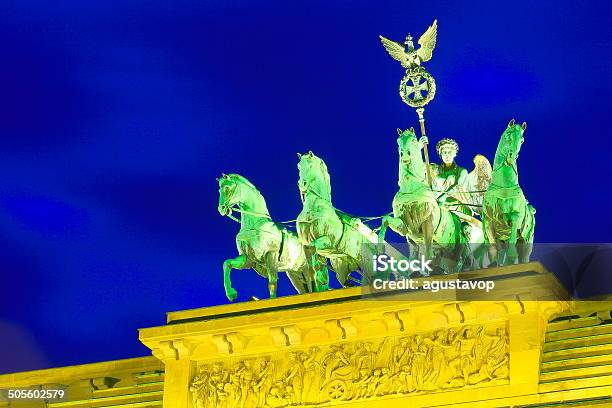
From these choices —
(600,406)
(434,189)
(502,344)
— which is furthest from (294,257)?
(600,406)

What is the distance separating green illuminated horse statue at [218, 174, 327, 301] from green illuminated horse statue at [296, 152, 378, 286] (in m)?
0.38

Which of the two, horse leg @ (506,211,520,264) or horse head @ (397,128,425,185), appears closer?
horse leg @ (506,211,520,264)

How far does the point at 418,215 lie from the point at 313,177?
175 centimetres

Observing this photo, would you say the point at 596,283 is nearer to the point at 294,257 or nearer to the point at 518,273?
the point at 518,273

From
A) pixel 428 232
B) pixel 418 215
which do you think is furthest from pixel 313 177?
pixel 428 232

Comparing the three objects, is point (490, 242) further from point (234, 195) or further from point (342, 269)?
point (234, 195)

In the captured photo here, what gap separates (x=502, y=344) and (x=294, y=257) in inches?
151

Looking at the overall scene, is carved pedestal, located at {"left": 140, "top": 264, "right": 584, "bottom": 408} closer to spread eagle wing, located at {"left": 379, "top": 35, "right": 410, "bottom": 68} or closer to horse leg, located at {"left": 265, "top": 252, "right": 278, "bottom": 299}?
horse leg, located at {"left": 265, "top": 252, "right": 278, "bottom": 299}

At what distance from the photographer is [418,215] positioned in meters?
22.2

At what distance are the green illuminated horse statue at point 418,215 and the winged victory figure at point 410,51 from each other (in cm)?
197

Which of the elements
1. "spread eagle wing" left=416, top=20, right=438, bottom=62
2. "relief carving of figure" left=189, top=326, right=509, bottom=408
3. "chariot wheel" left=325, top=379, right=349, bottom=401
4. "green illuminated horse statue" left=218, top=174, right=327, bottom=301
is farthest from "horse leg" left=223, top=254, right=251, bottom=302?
"spread eagle wing" left=416, top=20, right=438, bottom=62

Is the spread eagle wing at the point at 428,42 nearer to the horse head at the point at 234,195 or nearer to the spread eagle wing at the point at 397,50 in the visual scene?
the spread eagle wing at the point at 397,50

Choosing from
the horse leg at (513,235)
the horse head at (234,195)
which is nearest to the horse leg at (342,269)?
the horse head at (234,195)

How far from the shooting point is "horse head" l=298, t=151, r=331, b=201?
2308cm
